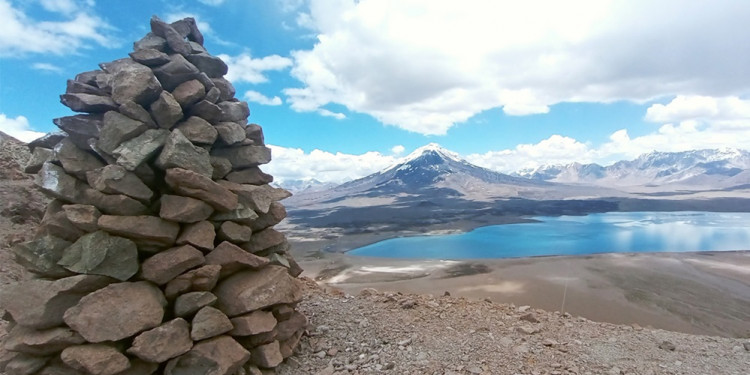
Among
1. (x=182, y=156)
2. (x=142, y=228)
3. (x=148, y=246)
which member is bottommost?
(x=148, y=246)

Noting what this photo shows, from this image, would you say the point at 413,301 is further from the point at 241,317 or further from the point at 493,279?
the point at 493,279

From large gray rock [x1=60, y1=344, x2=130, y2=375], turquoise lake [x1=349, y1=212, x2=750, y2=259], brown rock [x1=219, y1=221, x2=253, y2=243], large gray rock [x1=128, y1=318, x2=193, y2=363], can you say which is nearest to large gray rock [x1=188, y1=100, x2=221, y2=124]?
brown rock [x1=219, y1=221, x2=253, y2=243]

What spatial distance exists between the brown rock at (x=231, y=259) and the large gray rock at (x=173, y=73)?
377 centimetres

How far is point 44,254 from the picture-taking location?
280 inches

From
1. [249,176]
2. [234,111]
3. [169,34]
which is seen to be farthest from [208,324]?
[169,34]

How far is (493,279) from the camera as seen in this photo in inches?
1313

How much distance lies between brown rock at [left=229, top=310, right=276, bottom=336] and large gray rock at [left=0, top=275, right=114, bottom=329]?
2322 mm

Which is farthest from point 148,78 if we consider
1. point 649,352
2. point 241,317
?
point 649,352

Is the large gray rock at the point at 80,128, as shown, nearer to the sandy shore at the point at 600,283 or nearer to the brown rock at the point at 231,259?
the brown rock at the point at 231,259

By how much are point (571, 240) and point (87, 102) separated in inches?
2844

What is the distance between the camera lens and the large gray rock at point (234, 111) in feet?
30.1

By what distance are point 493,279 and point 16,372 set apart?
31.4 meters

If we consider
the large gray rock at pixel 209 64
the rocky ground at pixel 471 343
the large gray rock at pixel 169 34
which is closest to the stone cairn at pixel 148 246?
the large gray rock at pixel 169 34

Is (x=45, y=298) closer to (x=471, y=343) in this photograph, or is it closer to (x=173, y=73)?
(x=173, y=73)
